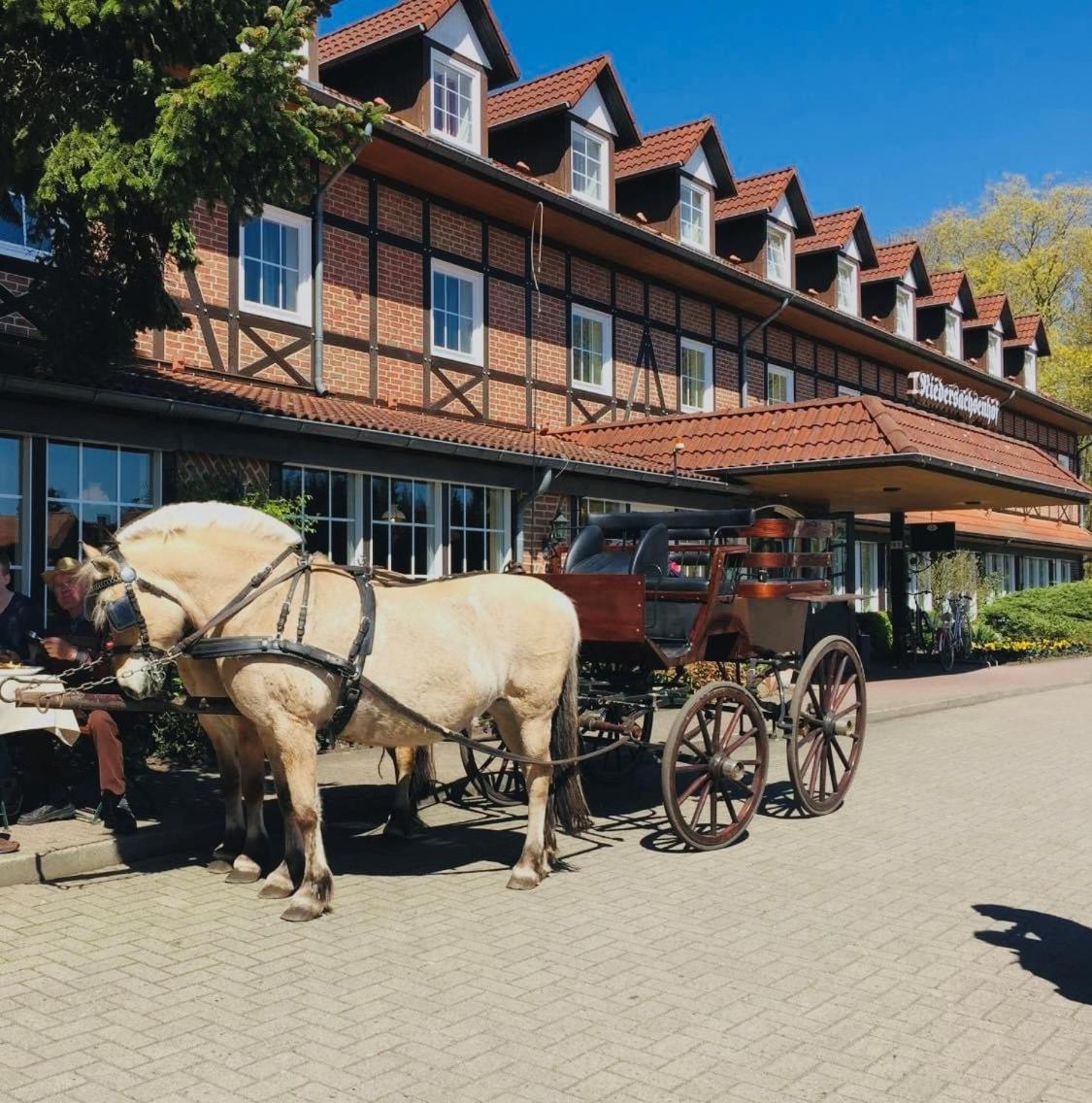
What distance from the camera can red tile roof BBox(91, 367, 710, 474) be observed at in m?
10.2

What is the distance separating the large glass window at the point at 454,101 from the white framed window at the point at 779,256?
9.07 m

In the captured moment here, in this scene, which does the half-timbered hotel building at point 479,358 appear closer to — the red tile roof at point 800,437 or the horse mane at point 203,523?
the red tile roof at point 800,437

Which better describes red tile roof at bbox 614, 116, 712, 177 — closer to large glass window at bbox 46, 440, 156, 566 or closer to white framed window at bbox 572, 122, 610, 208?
white framed window at bbox 572, 122, 610, 208

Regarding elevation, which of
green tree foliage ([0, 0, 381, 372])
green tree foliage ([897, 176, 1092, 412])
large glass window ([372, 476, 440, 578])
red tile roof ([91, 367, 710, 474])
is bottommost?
large glass window ([372, 476, 440, 578])

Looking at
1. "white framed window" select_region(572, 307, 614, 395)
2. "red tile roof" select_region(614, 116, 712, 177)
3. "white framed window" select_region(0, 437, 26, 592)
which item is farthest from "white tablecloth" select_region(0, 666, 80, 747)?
"red tile roof" select_region(614, 116, 712, 177)

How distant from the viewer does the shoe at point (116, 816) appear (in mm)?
6703

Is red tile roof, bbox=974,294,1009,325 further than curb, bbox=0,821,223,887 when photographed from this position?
Yes

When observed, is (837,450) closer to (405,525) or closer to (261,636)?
(405,525)

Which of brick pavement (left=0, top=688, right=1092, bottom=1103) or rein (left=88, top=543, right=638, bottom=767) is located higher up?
rein (left=88, top=543, right=638, bottom=767)

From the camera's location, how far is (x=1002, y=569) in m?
33.8

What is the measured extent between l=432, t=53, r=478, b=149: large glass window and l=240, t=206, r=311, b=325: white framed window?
304cm

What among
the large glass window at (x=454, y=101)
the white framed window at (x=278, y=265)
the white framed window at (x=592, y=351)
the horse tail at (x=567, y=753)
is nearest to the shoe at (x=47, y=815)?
the horse tail at (x=567, y=753)

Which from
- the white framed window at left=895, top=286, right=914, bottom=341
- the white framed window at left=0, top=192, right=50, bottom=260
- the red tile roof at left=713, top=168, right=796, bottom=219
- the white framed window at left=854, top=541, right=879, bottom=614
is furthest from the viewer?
the white framed window at left=895, top=286, right=914, bottom=341

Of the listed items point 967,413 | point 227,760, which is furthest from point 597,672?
point 967,413
